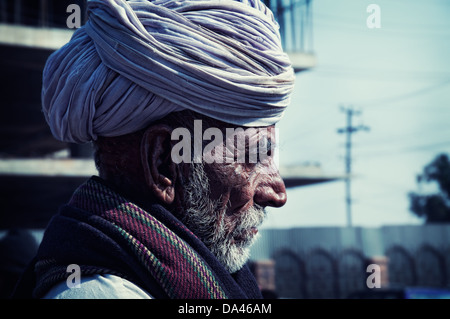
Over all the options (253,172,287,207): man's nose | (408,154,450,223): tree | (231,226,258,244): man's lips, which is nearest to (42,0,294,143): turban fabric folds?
(253,172,287,207): man's nose

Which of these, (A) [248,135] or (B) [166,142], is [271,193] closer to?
(A) [248,135]

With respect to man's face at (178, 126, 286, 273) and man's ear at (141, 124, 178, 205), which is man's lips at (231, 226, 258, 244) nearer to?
man's face at (178, 126, 286, 273)

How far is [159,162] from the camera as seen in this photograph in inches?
65.6

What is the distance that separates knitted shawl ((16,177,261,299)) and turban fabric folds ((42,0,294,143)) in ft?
0.71

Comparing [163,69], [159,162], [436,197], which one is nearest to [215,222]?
[159,162]

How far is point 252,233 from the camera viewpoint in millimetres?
1771

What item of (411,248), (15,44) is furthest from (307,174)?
(15,44)

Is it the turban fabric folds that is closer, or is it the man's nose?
the turban fabric folds

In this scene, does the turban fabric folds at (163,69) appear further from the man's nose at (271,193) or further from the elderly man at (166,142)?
the man's nose at (271,193)

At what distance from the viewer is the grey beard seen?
169cm

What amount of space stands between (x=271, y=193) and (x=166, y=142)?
322mm

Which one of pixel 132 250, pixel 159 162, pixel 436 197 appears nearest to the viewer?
pixel 132 250

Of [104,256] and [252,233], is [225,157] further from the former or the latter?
[104,256]

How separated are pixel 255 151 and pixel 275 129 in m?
0.10
